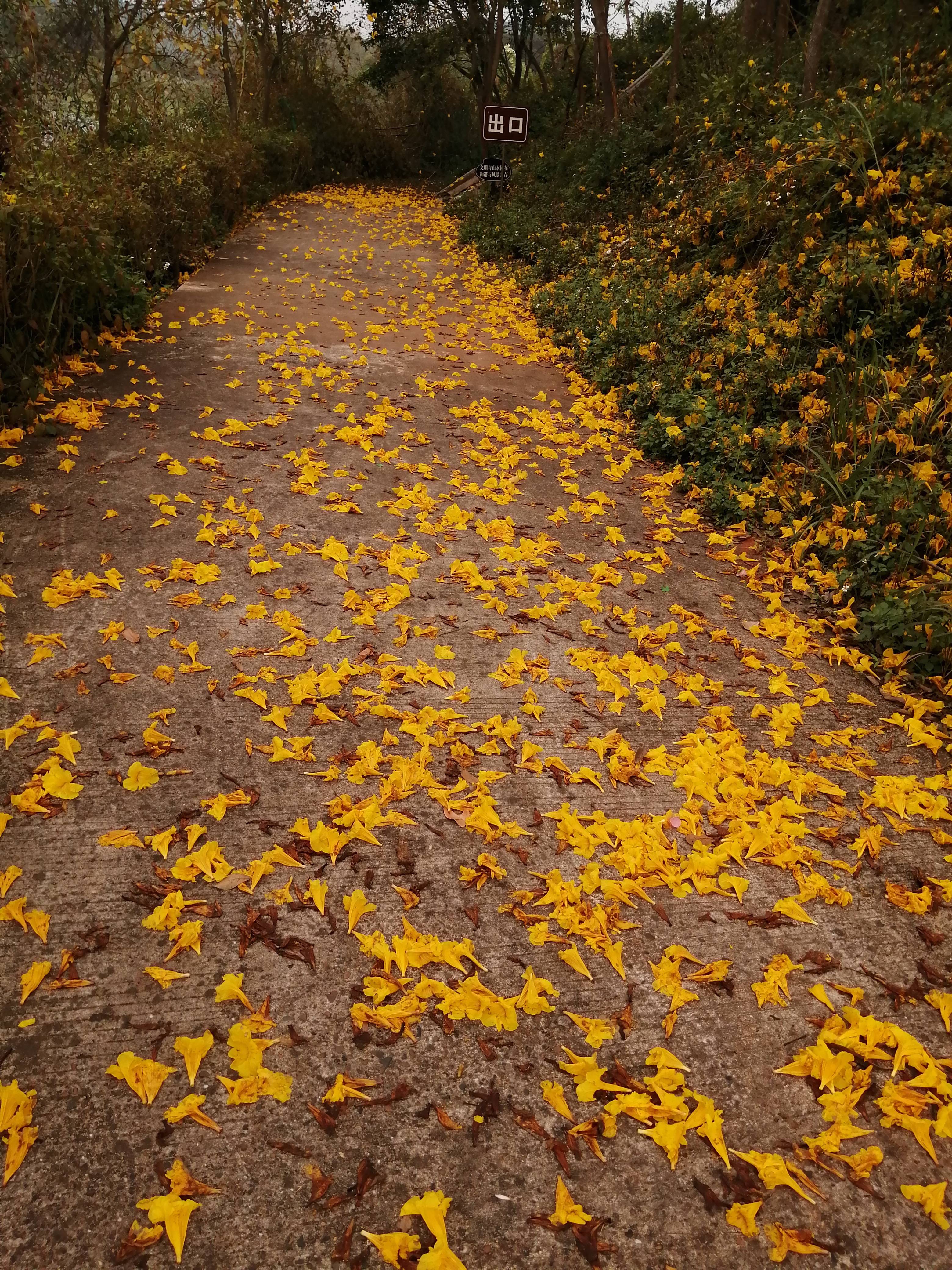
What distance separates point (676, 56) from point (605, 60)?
1160 mm

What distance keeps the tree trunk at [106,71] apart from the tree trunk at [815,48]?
7113 millimetres

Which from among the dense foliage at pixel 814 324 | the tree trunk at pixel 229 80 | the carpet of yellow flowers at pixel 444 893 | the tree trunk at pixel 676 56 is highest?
the tree trunk at pixel 229 80

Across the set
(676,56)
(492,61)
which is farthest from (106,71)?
(492,61)

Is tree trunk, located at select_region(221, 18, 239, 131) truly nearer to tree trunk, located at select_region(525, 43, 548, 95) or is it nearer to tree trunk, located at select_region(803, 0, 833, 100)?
tree trunk, located at select_region(525, 43, 548, 95)

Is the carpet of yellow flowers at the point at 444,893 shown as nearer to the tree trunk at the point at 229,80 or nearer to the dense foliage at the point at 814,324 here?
the dense foliage at the point at 814,324

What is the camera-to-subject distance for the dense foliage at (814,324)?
3.86m

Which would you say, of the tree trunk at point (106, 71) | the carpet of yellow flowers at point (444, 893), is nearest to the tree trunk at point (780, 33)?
the tree trunk at point (106, 71)

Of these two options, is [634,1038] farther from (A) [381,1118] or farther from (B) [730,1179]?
(A) [381,1118]

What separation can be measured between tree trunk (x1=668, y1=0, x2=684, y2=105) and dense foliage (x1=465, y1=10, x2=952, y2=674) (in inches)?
79.2

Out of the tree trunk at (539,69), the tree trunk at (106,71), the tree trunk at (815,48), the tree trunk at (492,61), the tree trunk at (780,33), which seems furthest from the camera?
the tree trunk at (539,69)

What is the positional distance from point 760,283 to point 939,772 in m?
4.34

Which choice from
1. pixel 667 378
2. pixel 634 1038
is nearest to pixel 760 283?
pixel 667 378

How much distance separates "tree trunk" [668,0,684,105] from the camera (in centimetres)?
991

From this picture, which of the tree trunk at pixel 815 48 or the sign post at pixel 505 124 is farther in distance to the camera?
the sign post at pixel 505 124
